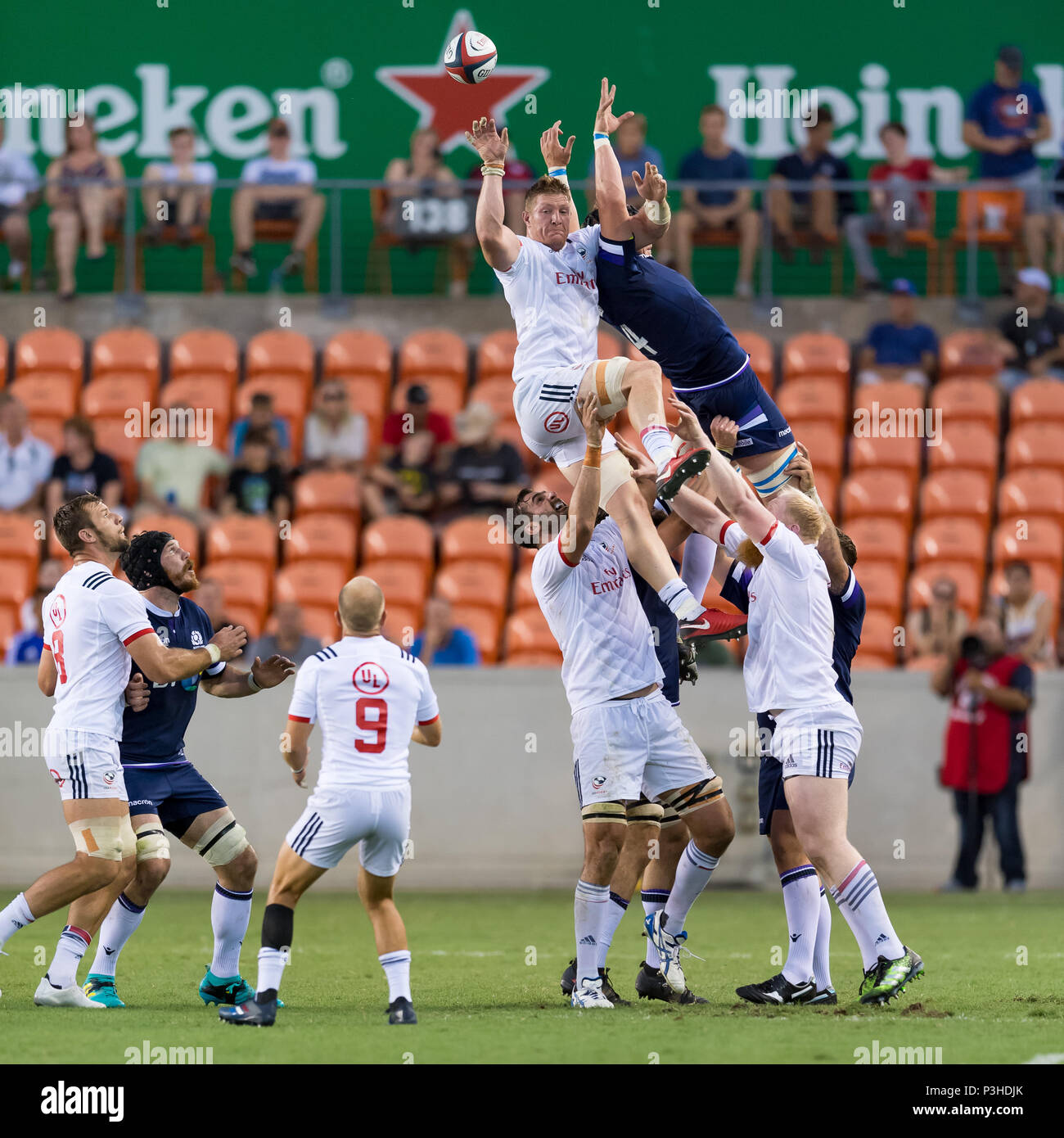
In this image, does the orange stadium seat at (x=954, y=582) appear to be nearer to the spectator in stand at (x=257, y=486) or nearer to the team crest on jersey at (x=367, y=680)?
the spectator in stand at (x=257, y=486)

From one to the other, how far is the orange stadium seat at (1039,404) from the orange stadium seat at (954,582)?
5.72 ft

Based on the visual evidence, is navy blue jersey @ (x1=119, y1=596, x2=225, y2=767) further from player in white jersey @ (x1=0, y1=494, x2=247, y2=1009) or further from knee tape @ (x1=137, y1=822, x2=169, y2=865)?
Answer: knee tape @ (x1=137, y1=822, x2=169, y2=865)

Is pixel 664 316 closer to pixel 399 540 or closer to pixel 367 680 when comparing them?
pixel 367 680

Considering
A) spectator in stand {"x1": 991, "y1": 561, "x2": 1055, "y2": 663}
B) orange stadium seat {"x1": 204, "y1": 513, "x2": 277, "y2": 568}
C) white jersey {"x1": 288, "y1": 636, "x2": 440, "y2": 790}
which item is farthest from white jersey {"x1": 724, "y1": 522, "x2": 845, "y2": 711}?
orange stadium seat {"x1": 204, "y1": 513, "x2": 277, "y2": 568}

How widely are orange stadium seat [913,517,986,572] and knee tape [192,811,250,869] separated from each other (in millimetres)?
8730

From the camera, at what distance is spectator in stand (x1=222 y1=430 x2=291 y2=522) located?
1517 centimetres

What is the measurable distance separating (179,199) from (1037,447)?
8.47 metres

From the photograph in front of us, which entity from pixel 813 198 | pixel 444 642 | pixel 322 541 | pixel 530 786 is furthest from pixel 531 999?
pixel 813 198

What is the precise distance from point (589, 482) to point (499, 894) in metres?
6.68

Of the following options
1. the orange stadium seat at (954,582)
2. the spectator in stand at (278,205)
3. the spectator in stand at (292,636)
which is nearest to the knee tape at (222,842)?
the spectator in stand at (292,636)

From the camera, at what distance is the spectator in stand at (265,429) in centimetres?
1506

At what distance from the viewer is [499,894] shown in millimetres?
13648

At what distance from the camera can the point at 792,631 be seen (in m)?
7.72

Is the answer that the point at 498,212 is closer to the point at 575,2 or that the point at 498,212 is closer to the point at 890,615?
the point at 890,615
